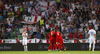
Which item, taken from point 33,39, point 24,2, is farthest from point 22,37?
point 24,2

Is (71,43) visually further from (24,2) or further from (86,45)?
(24,2)

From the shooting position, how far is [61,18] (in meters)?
28.3

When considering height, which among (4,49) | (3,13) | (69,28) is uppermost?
(3,13)

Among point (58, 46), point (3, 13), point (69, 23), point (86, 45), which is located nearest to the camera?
point (58, 46)

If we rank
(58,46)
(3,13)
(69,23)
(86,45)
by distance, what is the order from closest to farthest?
1. (58,46)
2. (86,45)
3. (69,23)
4. (3,13)

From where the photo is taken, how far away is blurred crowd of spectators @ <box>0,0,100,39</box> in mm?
26266

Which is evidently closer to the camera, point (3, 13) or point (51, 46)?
point (51, 46)

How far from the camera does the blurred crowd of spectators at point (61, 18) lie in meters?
26.3

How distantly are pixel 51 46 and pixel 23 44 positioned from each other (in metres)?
2.76

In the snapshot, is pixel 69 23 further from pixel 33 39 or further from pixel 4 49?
pixel 4 49

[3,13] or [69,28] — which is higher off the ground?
[3,13]

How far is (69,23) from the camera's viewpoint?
2744 cm

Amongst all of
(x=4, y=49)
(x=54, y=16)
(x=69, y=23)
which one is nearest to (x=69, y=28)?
(x=69, y=23)

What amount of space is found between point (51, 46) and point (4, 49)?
4.97 metres
